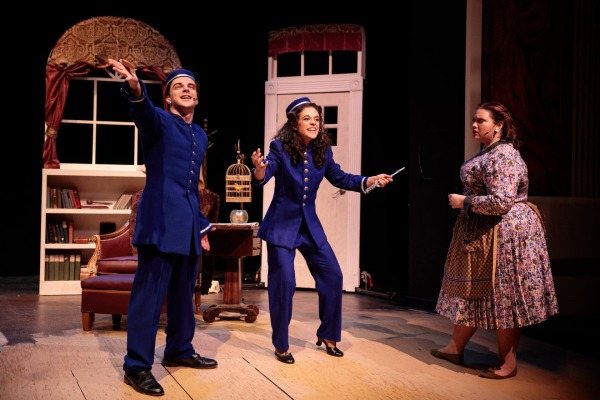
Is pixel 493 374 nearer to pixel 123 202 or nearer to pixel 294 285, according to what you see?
pixel 294 285

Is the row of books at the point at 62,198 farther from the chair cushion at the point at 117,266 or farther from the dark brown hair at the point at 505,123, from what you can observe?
the dark brown hair at the point at 505,123

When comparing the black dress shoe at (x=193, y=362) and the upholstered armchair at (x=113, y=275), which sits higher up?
the upholstered armchair at (x=113, y=275)

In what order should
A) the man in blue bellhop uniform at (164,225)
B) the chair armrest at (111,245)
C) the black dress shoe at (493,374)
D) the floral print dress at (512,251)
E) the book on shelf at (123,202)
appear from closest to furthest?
the man in blue bellhop uniform at (164,225) → the floral print dress at (512,251) → the black dress shoe at (493,374) → the chair armrest at (111,245) → the book on shelf at (123,202)

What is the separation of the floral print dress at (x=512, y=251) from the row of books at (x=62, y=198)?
4.64 m

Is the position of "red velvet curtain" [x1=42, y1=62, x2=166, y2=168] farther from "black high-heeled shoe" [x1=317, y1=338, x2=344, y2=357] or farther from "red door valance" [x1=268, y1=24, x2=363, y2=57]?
"black high-heeled shoe" [x1=317, y1=338, x2=344, y2=357]

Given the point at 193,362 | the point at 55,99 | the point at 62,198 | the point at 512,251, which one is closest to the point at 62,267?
the point at 62,198

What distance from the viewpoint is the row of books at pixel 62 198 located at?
6.77 metres

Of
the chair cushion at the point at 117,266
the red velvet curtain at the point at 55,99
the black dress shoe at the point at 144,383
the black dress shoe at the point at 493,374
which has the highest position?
the red velvet curtain at the point at 55,99

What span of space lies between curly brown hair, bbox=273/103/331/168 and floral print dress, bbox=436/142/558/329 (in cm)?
97

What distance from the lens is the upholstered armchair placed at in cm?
470

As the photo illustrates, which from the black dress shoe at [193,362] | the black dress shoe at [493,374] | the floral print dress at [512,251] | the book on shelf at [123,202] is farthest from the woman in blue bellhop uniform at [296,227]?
the book on shelf at [123,202]

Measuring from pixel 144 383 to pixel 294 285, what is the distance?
3.75 ft

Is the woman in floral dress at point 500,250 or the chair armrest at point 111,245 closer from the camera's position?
the woman in floral dress at point 500,250

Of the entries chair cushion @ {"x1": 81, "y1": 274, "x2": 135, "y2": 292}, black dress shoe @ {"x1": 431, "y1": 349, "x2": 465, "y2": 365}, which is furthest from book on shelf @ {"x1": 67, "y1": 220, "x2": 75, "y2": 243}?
black dress shoe @ {"x1": 431, "y1": 349, "x2": 465, "y2": 365}
